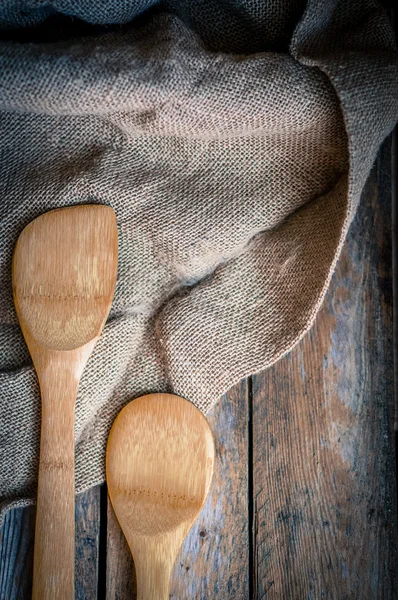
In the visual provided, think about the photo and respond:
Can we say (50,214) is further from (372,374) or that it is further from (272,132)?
(372,374)

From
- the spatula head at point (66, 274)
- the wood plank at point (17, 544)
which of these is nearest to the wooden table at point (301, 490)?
the wood plank at point (17, 544)

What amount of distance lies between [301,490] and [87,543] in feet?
0.56

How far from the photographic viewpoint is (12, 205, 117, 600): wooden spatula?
392mm

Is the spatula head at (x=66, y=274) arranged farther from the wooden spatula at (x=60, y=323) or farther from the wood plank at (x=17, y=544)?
the wood plank at (x=17, y=544)

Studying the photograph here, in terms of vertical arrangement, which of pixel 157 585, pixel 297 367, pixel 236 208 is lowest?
pixel 157 585

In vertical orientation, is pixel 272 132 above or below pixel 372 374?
above

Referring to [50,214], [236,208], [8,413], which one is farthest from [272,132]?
[8,413]

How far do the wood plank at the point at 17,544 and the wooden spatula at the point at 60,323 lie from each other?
0.10 feet

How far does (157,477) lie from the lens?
408 mm

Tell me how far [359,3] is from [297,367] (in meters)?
0.29

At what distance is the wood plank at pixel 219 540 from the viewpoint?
42 cm

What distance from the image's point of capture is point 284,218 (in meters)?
0.44

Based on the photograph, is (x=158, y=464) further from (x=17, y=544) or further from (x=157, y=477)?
(x=17, y=544)

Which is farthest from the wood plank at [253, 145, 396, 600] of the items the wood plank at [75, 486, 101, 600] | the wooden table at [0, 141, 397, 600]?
the wood plank at [75, 486, 101, 600]
